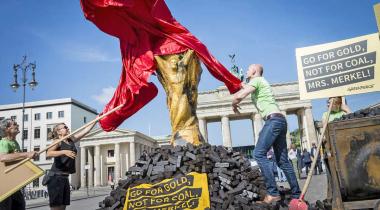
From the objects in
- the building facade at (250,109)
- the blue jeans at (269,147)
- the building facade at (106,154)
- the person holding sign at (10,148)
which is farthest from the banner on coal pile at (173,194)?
the building facade at (106,154)

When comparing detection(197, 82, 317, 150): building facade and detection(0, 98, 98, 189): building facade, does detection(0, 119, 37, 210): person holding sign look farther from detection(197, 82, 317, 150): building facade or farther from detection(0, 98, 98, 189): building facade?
detection(0, 98, 98, 189): building facade

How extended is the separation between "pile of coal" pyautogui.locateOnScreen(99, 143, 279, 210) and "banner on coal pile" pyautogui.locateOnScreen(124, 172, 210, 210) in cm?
9

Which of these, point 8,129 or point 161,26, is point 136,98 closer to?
point 161,26

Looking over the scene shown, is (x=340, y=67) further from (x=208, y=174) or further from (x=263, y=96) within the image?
(x=208, y=174)

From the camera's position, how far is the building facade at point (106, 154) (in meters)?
71.6

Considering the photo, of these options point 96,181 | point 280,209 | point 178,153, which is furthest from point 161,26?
point 96,181

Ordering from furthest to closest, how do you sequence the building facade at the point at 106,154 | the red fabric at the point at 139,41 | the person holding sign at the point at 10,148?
the building facade at the point at 106,154 < the red fabric at the point at 139,41 < the person holding sign at the point at 10,148

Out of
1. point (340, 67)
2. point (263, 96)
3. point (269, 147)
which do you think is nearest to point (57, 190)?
point (269, 147)

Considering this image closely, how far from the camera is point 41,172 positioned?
4125 mm

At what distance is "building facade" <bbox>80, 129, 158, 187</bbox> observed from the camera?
71.6 m

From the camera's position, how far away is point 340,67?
158 inches

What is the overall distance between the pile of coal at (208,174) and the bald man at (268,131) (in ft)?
0.83

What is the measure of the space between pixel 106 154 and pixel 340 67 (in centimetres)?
7561

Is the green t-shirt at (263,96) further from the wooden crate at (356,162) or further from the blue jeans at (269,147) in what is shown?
the wooden crate at (356,162)
